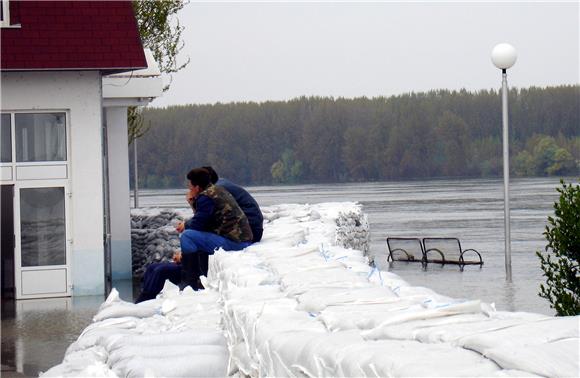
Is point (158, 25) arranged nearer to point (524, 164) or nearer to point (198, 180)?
point (198, 180)

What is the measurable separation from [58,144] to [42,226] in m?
1.26

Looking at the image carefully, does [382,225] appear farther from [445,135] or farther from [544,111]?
[445,135]

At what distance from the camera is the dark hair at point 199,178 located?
39.9ft

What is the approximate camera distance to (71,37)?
16.8 m

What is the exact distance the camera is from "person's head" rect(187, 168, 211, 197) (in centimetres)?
1216

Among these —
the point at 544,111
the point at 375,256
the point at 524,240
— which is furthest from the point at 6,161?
the point at 544,111

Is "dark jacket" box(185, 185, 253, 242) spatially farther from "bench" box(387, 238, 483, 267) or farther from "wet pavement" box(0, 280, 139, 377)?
"bench" box(387, 238, 483, 267)

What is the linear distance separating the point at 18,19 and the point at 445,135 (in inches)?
4630

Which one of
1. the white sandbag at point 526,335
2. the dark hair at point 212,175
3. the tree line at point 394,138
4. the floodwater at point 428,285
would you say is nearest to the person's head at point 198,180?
the dark hair at point 212,175

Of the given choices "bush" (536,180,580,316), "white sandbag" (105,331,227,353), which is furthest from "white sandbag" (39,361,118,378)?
"bush" (536,180,580,316)

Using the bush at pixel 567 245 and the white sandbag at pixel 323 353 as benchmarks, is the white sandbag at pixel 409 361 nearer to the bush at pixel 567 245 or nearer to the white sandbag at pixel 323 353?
the white sandbag at pixel 323 353

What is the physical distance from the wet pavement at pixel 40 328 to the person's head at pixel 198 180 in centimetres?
209

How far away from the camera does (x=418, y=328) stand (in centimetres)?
486

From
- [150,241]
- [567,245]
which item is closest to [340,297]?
[567,245]
